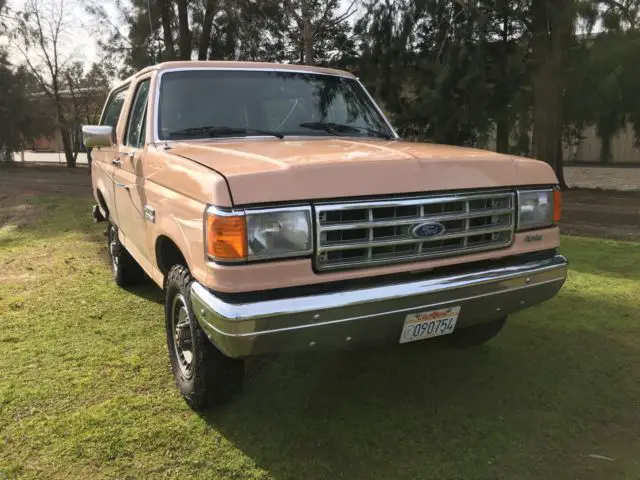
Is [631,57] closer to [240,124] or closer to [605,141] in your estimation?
[605,141]

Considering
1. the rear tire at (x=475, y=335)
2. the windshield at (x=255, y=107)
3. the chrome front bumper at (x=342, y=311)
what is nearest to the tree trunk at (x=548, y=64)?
the windshield at (x=255, y=107)

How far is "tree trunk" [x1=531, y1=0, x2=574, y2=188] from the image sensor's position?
10.8 m

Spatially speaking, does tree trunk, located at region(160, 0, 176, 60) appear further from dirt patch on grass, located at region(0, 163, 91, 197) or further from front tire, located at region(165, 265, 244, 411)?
front tire, located at region(165, 265, 244, 411)

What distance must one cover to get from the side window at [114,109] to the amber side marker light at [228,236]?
10.2ft

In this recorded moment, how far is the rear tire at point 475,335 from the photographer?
393 centimetres

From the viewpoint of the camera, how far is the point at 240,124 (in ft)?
Answer: 12.8

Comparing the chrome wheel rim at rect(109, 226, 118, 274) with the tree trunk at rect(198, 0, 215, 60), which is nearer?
the chrome wheel rim at rect(109, 226, 118, 274)

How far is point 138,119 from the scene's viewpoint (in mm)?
4266

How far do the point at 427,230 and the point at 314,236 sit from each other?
0.58m

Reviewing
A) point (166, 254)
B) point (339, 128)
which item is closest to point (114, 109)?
point (339, 128)

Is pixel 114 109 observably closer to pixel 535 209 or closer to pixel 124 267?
pixel 124 267

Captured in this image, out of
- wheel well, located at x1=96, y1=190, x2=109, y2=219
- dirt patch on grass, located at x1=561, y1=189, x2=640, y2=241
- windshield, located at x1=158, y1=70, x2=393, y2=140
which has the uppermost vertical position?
windshield, located at x1=158, y1=70, x2=393, y2=140

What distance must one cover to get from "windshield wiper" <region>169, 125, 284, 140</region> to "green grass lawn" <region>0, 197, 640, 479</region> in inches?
59.5

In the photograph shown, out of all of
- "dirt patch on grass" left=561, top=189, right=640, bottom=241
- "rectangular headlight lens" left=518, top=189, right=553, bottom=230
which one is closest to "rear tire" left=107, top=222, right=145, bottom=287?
"rectangular headlight lens" left=518, top=189, right=553, bottom=230
